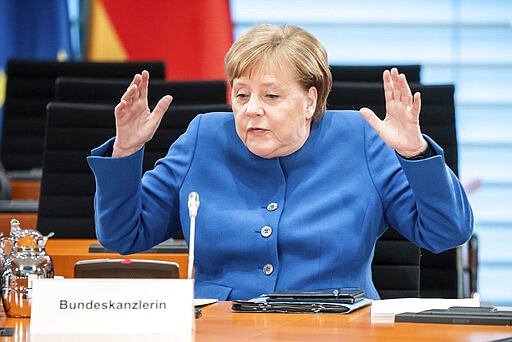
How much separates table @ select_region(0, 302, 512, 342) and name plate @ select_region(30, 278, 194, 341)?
4 cm

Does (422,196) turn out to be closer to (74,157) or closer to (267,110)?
(267,110)

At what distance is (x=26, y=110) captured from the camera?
6219mm

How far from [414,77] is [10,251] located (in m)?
2.44

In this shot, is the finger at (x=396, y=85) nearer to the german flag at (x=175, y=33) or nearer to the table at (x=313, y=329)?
the table at (x=313, y=329)

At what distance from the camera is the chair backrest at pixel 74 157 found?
361cm

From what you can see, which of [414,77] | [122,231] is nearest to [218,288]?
[122,231]

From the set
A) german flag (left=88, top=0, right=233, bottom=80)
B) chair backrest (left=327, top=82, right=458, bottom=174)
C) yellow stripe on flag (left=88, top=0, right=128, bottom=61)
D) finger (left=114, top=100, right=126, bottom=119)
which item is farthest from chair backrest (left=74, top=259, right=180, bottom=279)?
yellow stripe on flag (left=88, top=0, right=128, bottom=61)

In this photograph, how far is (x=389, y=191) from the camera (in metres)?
2.42

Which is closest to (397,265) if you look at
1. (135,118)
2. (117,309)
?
(135,118)

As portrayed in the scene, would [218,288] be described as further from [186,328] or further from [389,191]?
[186,328]

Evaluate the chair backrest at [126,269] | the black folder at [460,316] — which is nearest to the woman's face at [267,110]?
the chair backrest at [126,269]

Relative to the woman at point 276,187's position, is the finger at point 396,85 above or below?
above

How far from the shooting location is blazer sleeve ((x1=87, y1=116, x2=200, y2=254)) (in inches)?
92.0

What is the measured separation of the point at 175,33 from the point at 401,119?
577cm
